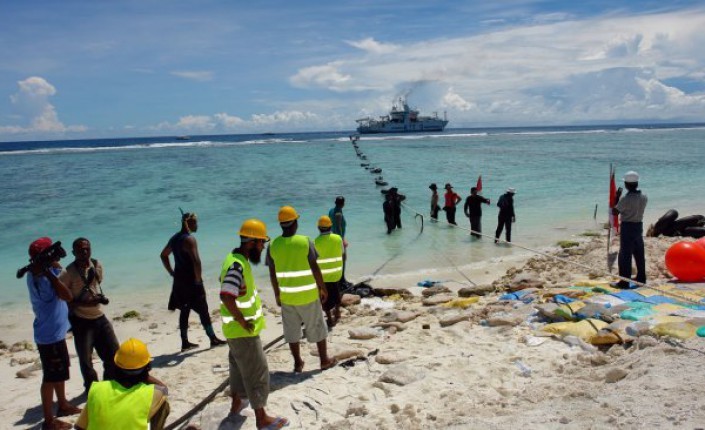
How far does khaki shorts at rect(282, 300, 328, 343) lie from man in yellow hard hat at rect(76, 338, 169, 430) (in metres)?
2.22

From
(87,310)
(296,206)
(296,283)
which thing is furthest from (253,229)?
(296,206)

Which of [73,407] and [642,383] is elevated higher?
[642,383]

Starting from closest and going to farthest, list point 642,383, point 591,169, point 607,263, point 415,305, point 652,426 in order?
point 652,426 → point 642,383 → point 415,305 → point 607,263 → point 591,169

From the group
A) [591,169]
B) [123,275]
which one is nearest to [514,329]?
[123,275]

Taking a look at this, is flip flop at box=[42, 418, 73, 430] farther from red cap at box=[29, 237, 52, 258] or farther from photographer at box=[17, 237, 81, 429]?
red cap at box=[29, 237, 52, 258]

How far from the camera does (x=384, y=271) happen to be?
11.2 metres

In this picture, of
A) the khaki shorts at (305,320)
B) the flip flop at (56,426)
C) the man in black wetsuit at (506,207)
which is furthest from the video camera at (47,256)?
the man in black wetsuit at (506,207)

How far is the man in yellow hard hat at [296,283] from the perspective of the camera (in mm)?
5016

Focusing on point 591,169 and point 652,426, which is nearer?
point 652,426

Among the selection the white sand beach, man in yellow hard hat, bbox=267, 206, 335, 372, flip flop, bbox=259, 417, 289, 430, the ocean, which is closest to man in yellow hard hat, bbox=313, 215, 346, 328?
the white sand beach

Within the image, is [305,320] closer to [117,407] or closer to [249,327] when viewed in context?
[249,327]

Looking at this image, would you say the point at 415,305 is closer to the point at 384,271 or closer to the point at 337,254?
the point at 337,254

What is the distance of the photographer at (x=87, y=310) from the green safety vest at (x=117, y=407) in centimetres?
191

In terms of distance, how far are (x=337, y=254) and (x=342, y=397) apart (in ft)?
7.24
